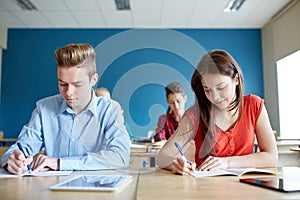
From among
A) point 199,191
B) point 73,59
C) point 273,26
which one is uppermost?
point 273,26

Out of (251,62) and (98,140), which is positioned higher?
(251,62)

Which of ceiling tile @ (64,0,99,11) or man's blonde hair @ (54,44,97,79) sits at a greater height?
ceiling tile @ (64,0,99,11)

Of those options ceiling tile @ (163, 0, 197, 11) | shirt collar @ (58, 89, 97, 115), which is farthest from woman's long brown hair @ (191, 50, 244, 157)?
ceiling tile @ (163, 0, 197, 11)

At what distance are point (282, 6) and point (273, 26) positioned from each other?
0.46 meters

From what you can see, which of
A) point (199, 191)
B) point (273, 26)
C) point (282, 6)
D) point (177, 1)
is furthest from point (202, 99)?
point (273, 26)

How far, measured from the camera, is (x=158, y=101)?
504cm

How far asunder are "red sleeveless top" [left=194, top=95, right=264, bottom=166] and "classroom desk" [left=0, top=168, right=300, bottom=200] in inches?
16.7

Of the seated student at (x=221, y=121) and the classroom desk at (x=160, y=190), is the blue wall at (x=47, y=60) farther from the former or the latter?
the classroom desk at (x=160, y=190)

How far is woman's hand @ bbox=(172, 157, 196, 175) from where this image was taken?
3.41ft

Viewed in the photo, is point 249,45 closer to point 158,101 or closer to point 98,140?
point 158,101

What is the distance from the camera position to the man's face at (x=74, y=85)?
1.25 metres

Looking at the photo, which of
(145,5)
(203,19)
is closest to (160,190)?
(145,5)

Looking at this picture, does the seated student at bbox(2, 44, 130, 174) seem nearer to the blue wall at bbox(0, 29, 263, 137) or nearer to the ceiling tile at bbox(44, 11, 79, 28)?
the ceiling tile at bbox(44, 11, 79, 28)

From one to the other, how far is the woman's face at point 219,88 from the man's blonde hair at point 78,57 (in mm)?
478
